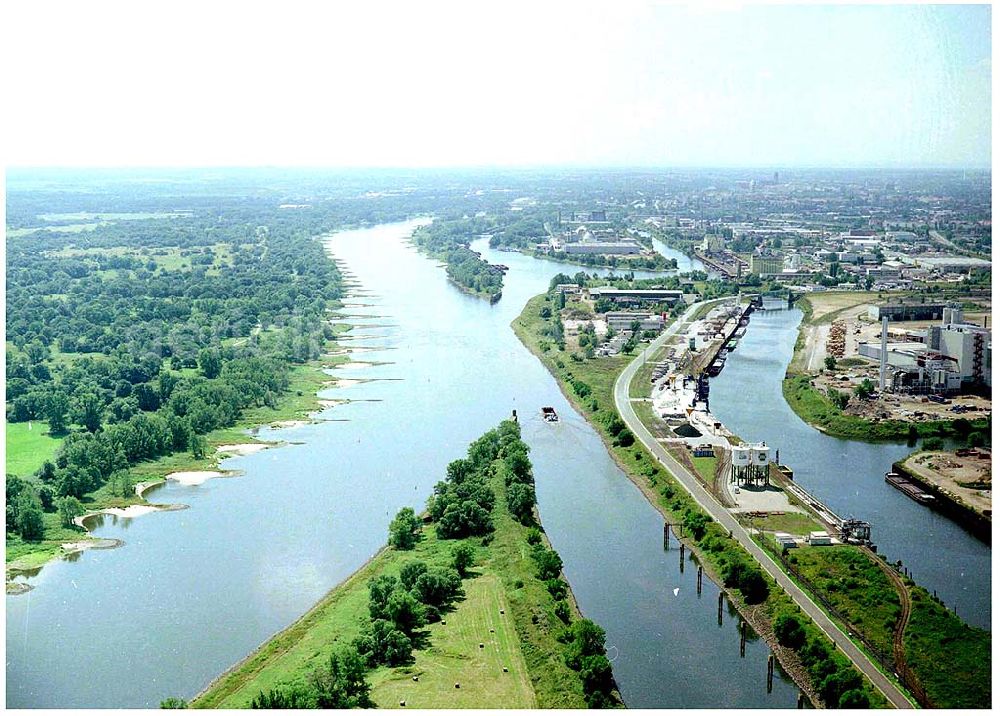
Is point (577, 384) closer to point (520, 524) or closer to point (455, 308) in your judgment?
point (520, 524)

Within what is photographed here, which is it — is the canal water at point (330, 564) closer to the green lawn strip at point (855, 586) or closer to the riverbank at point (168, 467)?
the riverbank at point (168, 467)

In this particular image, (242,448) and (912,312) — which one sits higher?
(912,312)

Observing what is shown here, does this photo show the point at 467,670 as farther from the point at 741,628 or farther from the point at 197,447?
the point at 197,447

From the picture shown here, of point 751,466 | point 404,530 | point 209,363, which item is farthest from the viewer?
point 209,363

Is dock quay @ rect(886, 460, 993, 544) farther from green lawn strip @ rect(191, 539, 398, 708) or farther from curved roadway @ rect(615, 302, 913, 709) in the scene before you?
green lawn strip @ rect(191, 539, 398, 708)

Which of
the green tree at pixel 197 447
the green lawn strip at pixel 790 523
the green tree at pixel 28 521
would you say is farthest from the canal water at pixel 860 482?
the green tree at pixel 28 521

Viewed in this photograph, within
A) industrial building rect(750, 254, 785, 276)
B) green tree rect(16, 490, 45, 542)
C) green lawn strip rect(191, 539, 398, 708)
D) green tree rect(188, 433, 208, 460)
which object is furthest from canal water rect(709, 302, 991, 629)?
industrial building rect(750, 254, 785, 276)

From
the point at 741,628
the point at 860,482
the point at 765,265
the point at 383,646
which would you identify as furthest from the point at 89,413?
the point at 765,265
